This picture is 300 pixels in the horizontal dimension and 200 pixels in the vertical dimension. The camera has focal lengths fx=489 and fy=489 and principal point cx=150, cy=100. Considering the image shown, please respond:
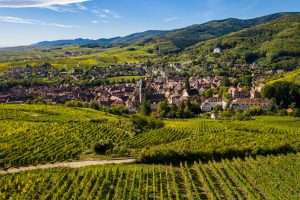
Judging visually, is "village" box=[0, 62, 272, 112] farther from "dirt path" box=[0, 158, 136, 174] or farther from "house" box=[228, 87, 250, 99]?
"dirt path" box=[0, 158, 136, 174]

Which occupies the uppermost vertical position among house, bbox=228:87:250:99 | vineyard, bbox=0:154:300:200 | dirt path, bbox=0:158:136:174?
house, bbox=228:87:250:99

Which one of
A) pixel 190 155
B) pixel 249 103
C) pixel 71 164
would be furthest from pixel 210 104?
pixel 71 164

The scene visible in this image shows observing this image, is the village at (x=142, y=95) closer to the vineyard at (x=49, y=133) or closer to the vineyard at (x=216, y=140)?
the vineyard at (x=216, y=140)

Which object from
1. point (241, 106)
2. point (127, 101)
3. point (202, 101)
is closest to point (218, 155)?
point (241, 106)

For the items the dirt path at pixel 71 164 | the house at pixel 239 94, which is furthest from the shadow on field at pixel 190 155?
the house at pixel 239 94

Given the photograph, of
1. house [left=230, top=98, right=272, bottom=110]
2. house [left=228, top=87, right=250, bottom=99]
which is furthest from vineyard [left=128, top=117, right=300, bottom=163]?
house [left=228, top=87, right=250, bottom=99]

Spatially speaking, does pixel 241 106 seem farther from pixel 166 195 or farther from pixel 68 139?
pixel 166 195
